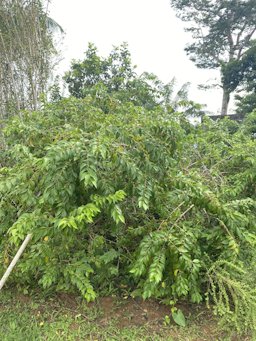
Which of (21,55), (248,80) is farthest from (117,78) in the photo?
(248,80)

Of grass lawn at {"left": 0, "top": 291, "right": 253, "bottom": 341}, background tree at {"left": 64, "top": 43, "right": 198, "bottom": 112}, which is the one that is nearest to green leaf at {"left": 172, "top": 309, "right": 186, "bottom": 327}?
grass lawn at {"left": 0, "top": 291, "right": 253, "bottom": 341}

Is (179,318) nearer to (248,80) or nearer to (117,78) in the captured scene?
(117,78)

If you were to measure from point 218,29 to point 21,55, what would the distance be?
903 cm

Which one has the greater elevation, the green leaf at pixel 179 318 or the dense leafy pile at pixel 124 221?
the dense leafy pile at pixel 124 221

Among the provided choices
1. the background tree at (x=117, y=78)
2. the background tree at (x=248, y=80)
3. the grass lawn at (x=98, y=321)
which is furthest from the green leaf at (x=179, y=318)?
the background tree at (x=248, y=80)

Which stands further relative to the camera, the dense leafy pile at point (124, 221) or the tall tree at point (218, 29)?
the tall tree at point (218, 29)

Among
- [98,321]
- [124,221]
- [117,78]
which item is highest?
[117,78]

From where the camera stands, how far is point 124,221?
2.04 m

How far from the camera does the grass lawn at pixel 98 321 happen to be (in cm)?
200

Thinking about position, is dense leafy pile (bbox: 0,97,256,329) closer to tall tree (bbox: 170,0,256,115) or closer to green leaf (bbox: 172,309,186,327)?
green leaf (bbox: 172,309,186,327)

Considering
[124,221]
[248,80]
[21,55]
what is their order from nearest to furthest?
[124,221], [21,55], [248,80]

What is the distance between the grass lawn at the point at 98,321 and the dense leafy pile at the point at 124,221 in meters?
0.12

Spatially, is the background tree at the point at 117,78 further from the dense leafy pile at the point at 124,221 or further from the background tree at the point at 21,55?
the dense leafy pile at the point at 124,221

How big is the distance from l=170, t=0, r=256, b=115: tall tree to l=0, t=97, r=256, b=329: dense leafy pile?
1059 cm
